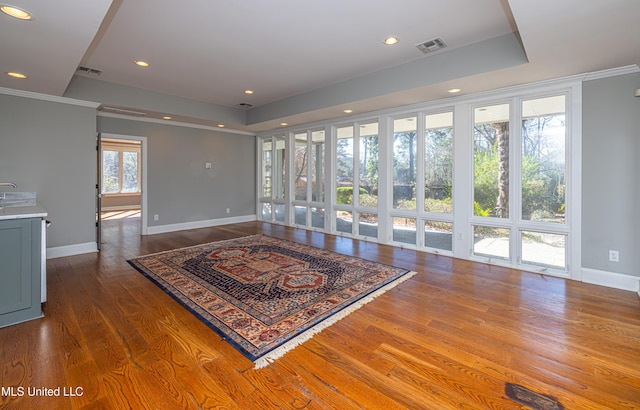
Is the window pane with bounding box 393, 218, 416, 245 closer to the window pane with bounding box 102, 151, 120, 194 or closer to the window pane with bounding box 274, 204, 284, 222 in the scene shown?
the window pane with bounding box 274, 204, 284, 222

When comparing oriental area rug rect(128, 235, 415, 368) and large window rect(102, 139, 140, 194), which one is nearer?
oriental area rug rect(128, 235, 415, 368)

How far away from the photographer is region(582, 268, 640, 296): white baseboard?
3296mm

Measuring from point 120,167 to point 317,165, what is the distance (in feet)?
27.2

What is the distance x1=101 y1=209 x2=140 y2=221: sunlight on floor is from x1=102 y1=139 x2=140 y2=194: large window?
2.83 feet

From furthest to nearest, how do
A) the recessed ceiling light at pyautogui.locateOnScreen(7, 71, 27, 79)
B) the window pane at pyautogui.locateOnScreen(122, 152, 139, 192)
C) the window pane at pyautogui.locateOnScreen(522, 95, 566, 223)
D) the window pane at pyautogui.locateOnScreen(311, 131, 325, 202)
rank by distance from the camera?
the window pane at pyautogui.locateOnScreen(122, 152, 139, 192)
the window pane at pyautogui.locateOnScreen(311, 131, 325, 202)
the window pane at pyautogui.locateOnScreen(522, 95, 566, 223)
the recessed ceiling light at pyautogui.locateOnScreen(7, 71, 27, 79)

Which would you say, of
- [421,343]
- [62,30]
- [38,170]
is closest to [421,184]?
[421,343]

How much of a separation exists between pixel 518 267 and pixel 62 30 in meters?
5.66

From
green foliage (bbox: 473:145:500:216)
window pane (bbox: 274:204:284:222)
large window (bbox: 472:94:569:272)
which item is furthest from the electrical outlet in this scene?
window pane (bbox: 274:204:284:222)

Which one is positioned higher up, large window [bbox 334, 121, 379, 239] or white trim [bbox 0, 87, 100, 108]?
white trim [bbox 0, 87, 100, 108]

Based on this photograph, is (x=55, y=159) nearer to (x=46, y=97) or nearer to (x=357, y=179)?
(x=46, y=97)

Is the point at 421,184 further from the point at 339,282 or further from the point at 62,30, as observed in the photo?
the point at 62,30

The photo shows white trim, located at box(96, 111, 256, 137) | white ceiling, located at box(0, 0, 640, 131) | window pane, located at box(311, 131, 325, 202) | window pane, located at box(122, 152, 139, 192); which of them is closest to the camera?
white ceiling, located at box(0, 0, 640, 131)

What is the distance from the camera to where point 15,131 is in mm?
4273

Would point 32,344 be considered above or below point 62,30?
below
